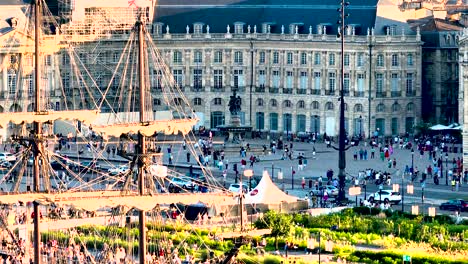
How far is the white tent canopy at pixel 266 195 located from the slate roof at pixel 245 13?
1762 inches

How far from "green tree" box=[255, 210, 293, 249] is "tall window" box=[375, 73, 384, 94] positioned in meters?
52.3

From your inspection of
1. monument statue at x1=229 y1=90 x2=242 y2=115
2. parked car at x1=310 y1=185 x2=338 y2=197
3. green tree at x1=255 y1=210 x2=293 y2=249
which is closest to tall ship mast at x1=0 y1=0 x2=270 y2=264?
green tree at x1=255 y1=210 x2=293 y2=249

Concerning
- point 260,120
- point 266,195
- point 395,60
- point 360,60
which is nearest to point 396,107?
point 395,60

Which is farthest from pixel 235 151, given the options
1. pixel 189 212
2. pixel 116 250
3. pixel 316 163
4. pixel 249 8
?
pixel 116 250

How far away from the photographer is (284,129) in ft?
536

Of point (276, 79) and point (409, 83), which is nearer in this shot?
point (409, 83)

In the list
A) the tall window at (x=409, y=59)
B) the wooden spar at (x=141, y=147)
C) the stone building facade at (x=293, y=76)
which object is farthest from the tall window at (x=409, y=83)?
the wooden spar at (x=141, y=147)

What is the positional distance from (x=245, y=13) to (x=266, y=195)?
5044cm

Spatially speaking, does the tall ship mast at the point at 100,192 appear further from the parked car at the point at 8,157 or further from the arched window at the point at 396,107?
the arched window at the point at 396,107

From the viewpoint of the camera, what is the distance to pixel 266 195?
117062mm

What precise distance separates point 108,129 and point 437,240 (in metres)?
20.4

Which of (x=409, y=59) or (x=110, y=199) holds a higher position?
(x=409, y=59)

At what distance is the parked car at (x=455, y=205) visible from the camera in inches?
4759

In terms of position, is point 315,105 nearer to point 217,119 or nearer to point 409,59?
point 409,59
